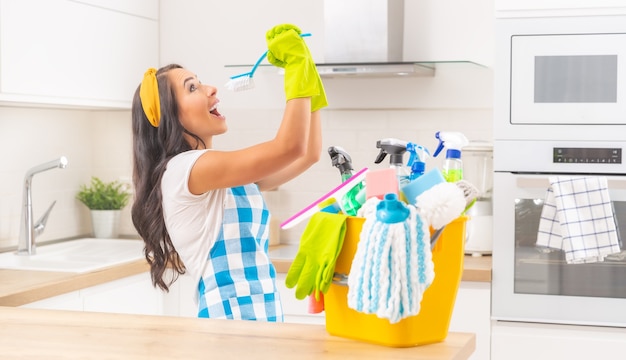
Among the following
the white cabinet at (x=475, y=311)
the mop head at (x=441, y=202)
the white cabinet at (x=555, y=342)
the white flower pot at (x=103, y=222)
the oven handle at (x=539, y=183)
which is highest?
the mop head at (x=441, y=202)

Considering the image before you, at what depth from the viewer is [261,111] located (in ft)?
12.3

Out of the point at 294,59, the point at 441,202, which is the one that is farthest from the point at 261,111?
the point at 441,202

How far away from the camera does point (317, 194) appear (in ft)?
12.1

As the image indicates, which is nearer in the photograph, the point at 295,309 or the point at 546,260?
the point at 546,260

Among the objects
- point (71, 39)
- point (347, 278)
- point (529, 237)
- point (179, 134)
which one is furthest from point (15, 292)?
point (529, 237)

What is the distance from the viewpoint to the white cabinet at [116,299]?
275 centimetres

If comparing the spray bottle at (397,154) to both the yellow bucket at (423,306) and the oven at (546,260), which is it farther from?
the oven at (546,260)

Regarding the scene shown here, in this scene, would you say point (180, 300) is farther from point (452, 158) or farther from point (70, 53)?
point (452, 158)

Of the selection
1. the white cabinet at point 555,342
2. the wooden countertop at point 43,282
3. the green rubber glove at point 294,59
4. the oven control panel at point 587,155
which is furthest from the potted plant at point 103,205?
the green rubber glove at point 294,59

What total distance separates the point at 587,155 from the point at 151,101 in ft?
4.95

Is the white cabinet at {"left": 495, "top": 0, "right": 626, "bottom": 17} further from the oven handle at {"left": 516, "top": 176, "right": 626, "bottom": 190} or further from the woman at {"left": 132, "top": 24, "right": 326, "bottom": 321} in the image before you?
the woman at {"left": 132, "top": 24, "right": 326, "bottom": 321}

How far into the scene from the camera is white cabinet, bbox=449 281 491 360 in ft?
9.75

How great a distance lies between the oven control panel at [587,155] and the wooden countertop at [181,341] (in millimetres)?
1593

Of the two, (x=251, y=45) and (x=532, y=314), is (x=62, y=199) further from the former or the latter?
(x=532, y=314)
